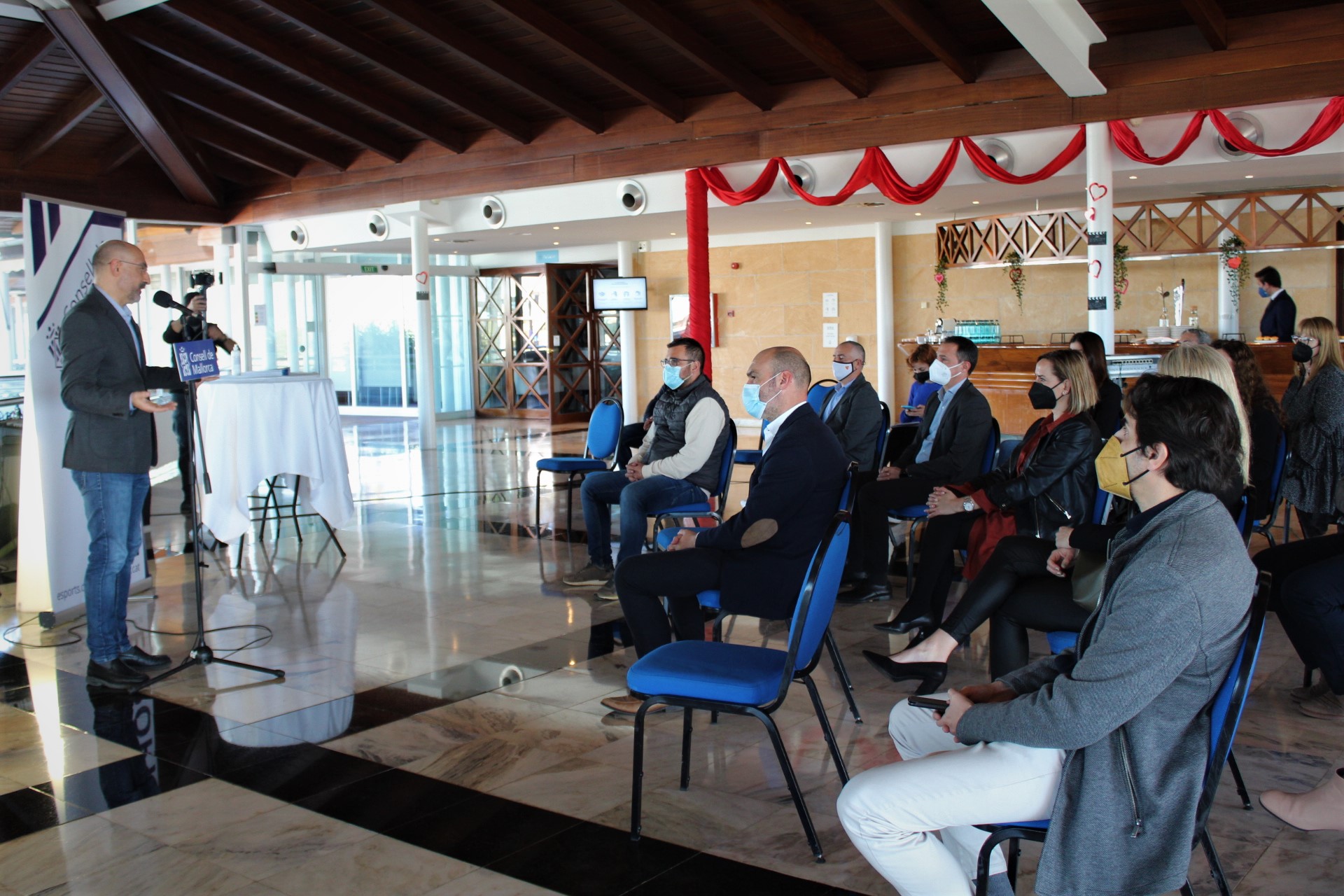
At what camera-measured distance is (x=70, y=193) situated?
1186cm

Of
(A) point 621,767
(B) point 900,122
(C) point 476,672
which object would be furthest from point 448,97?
(A) point 621,767

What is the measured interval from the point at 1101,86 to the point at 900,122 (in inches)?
63.8

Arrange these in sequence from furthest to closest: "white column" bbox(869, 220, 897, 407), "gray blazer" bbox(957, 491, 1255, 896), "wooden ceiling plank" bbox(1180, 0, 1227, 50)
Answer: "white column" bbox(869, 220, 897, 407), "wooden ceiling plank" bbox(1180, 0, 1227, 50), "gray blazer" bbox(957, 491, 1255, 896)

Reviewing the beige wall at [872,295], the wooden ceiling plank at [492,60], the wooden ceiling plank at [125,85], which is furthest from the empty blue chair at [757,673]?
the beige wall at [872,295]

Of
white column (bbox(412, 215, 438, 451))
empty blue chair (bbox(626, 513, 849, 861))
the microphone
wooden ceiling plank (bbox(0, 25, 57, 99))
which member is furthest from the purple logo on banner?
white column (bbox(412, 215, 438, 451))

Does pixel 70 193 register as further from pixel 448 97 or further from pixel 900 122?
pixel 900 122

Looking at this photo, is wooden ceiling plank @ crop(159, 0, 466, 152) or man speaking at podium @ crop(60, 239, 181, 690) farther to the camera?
wooden ceiling plank @ crop(159, 0, 466, 152)

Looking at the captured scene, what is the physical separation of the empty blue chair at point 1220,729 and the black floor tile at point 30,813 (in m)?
2.39

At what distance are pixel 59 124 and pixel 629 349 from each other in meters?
7.83

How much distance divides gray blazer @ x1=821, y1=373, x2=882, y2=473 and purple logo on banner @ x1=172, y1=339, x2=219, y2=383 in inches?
114

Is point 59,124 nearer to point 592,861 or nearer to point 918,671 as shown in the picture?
point 918,671

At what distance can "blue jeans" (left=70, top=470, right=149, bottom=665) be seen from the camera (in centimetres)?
395

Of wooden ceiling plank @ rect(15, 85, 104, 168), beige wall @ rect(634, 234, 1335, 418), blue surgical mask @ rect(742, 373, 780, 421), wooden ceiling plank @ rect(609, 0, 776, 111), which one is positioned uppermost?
wooden ceiling plank @ rect(15, 85, 104, 168)

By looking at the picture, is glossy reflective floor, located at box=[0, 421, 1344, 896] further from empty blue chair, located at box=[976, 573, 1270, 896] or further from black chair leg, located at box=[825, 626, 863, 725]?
empty blue chair, located at box=[976, 573, 1270, 896]
